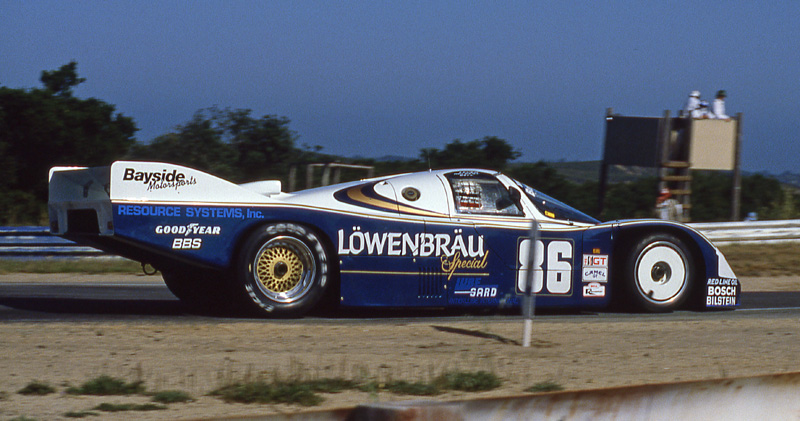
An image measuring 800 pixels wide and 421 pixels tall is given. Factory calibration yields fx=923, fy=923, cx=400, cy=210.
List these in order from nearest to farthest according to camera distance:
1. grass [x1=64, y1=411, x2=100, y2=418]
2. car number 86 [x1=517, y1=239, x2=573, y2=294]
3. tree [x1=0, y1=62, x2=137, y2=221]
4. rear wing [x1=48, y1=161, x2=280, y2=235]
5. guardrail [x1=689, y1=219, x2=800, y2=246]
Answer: grass [x1=64, y1=411, x2=100, y2=418] < rear wing [x1=48, y1=161, x2=280, y2=235] < car number 86 [x1=517, y1=239, x2=573, y2=294] < guardrail [x1=689, y1=219, x2=800, y2=246] < tree [x1=0, y1=62, x2=137, y2=221]

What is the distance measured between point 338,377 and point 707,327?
4.22 m

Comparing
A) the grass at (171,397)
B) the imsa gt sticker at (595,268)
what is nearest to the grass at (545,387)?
the grass at (171,397)

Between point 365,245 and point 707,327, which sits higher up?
point 365,245

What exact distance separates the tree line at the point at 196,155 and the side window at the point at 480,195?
12.8 m

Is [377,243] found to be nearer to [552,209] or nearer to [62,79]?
[552,209]

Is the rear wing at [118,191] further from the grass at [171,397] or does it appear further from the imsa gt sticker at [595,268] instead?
the imsa gt sticker at [595,268]

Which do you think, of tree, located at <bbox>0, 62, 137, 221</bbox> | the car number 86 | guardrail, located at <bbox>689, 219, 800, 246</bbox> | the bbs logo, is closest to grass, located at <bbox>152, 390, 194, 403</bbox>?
the bbs logo

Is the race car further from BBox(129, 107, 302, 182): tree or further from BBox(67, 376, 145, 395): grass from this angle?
BBox(129, 107, 302, 182): tree

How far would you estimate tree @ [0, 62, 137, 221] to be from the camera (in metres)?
24.4

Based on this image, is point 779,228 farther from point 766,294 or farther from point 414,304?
point 414,304

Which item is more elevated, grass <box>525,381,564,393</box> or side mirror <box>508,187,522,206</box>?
side mirror <box>508,187,522,206</box>

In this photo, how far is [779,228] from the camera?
1900 centimetres

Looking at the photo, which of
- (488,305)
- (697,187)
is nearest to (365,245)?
(488,305)

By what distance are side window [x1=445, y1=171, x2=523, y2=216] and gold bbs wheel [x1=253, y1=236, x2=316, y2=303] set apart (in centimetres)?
157
